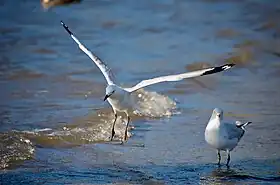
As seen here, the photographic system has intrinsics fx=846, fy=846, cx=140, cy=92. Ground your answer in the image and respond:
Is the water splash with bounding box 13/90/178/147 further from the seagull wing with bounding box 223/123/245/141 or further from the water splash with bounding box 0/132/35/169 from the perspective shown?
the seagull wing with bounding box 223/123/245/141

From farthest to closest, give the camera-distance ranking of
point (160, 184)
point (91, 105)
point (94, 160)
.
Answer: point (91, 105) < point (94, 160) < point (160, 184)

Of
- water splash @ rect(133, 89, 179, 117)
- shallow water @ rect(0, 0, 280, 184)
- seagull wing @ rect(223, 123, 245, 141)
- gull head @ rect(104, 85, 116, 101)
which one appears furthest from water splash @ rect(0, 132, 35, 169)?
seagull wing @ rect(223, 123, 245, 141)

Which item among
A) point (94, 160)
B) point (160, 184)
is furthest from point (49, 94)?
point (160, 184)

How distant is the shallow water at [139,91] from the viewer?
22.7ft

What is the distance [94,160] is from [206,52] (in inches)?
207

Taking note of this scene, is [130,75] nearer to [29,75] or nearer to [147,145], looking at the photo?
[29,75]

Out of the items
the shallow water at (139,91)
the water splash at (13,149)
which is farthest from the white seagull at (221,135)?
the water splash at (13,149)

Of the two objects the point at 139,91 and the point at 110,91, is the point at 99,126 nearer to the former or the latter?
the point at 110,91

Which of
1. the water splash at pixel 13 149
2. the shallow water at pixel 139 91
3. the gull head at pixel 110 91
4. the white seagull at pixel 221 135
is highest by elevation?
the gull head at pixel 110 91

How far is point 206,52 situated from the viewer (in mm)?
12117

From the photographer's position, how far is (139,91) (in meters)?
9.91

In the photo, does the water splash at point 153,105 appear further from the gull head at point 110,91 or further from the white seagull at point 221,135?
the white seagull at point 221,135

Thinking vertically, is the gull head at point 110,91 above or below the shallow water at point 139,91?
above

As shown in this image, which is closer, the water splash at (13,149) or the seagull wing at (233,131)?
the water splash at (13,149)
